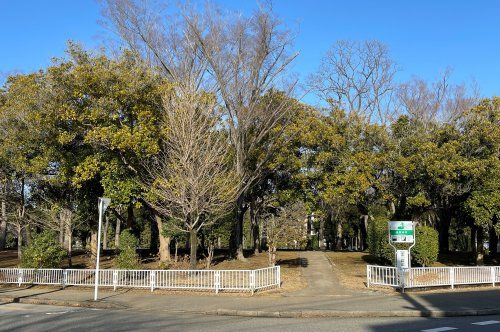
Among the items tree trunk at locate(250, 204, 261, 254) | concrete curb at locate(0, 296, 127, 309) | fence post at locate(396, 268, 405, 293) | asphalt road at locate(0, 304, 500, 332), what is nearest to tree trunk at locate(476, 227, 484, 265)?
fence post at locate(396, 268, 405, 293)

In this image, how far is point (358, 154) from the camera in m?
24.8

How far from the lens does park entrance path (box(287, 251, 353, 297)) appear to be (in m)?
16.3

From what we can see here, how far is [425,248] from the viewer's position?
2078 centimetres

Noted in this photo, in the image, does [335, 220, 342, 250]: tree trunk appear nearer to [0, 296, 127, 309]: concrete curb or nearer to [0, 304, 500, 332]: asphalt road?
[0, 296, 127, 309]: concrete curb

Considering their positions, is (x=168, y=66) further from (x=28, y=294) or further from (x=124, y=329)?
(x=124, y=329)

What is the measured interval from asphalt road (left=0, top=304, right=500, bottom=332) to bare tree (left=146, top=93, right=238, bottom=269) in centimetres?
612

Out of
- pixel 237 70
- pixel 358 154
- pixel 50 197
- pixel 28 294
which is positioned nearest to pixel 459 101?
pixel 358 154

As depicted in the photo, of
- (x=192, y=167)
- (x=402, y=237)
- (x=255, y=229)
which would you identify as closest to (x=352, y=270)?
(x=402, y=237)

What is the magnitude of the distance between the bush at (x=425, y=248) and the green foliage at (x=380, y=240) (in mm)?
1181

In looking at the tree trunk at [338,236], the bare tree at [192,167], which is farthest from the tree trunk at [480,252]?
the tree trunk at [338,236]

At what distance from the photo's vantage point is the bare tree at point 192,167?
17763 mm

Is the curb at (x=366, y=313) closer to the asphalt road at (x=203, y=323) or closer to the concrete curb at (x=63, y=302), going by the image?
the asphalt road at (x=203, y=323)

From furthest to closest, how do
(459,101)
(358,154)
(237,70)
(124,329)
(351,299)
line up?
(459,101) → (358,154) → (237,70) → (351,299) → (124,329)

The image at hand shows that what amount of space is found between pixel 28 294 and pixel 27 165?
20.6 feet
